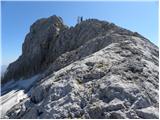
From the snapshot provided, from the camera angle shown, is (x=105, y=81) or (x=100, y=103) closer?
(x=100, y=103)

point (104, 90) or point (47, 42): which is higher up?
point (47, 42)

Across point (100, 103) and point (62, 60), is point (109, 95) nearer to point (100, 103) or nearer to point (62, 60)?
point (100, 103)

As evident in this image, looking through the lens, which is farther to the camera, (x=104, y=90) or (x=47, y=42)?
(x=47, y=42)

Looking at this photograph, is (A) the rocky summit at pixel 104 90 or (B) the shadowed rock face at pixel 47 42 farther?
(B) the shadowed rock face at pixel 47 42

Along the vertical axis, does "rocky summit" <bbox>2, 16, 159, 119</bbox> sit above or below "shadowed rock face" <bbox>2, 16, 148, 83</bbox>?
below

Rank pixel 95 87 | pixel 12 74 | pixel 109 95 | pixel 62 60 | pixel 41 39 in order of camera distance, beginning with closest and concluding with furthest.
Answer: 1. pixel 109 95
2. pixel 95 87
3. pixel 62 60
4. pixel 41 39
5. pixel 12 74

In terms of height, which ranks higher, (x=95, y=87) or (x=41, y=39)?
(x=41, y=39)

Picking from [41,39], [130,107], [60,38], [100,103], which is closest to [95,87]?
[100,103]

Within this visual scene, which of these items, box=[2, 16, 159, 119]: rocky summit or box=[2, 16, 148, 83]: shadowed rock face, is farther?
box=[2, 16, 148, 83]: shadowed rock face

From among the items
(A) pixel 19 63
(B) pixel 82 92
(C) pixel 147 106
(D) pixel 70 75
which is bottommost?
(C) pixel 147 106

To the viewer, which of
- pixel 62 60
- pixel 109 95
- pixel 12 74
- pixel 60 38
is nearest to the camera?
pixel 109 95

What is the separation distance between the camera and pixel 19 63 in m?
73.2

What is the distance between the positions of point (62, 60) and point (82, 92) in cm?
1790

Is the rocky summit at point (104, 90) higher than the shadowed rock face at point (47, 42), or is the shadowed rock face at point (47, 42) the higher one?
the shadowed rock face at point (47, 42)
